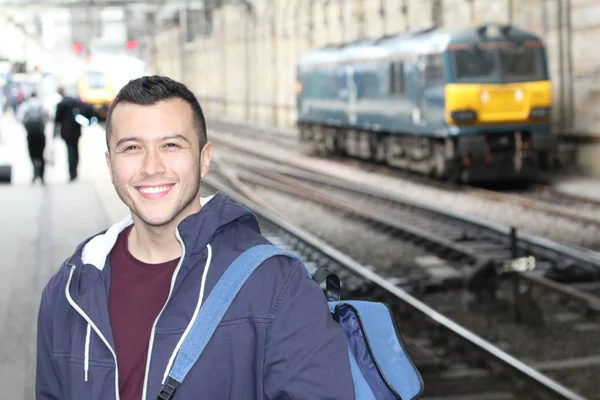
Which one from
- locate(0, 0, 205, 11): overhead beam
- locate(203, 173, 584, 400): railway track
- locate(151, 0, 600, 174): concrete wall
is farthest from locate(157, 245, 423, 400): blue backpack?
locate(0, 0, 205, 11): overhead beam

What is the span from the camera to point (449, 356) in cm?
848

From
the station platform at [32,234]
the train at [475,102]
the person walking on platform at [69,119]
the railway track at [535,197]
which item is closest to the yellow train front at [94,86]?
the station platform at [32,234]

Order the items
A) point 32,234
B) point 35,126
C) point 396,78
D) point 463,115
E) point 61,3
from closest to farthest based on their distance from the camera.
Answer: point 32,234
point 35,126
point 463,115
point 396,78
point 61,3

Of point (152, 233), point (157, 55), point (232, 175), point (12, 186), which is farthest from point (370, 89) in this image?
point (157, 55)

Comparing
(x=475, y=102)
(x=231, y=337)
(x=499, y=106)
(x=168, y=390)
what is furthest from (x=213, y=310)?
(x=499, y=106)

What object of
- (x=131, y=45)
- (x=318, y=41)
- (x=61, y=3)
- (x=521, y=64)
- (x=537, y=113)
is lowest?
(x=537, y=113)

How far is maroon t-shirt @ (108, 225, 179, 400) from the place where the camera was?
2699 millimetres

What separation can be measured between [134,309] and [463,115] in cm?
1851

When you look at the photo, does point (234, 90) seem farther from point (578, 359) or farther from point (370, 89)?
point (578, 359)

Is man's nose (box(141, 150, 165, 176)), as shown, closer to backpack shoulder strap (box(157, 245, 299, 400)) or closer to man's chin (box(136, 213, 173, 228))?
man's chin (box(136, 213, 173, 228))

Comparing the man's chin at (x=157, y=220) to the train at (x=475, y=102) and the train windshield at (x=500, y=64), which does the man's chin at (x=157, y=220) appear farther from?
the train windshield at (x=500, y=64)

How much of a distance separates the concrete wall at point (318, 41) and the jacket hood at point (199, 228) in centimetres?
1897

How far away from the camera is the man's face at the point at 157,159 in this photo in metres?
2.87

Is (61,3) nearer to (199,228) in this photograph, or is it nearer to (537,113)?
(537,113)
